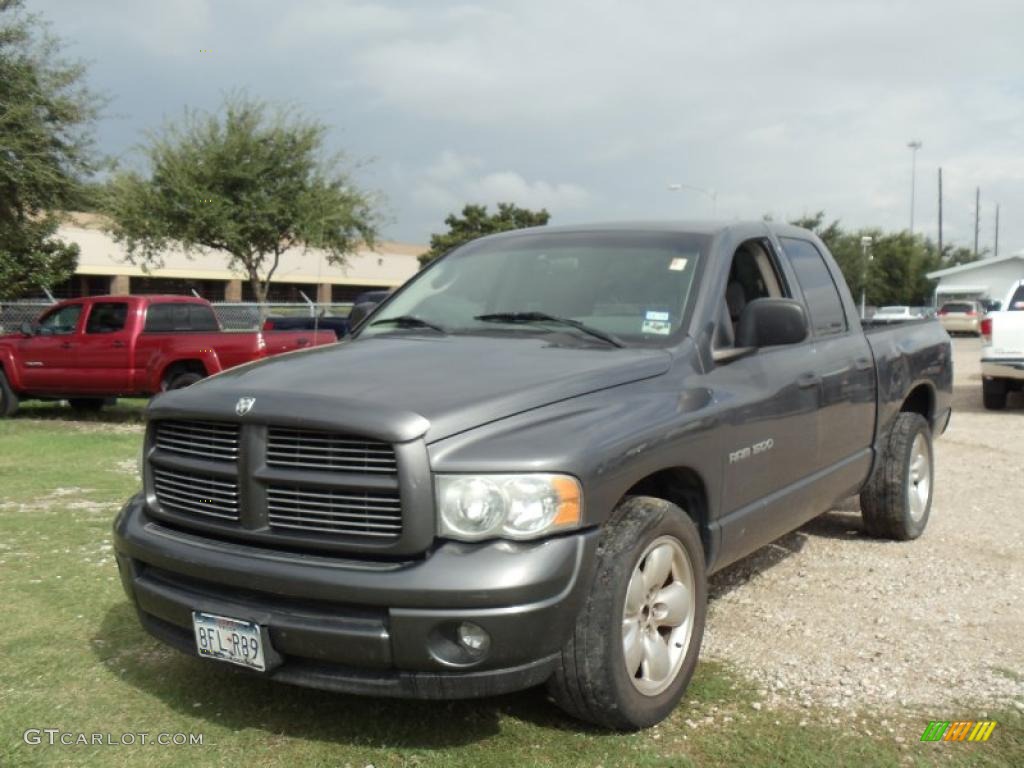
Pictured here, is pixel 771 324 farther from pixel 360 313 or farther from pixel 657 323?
pixel 360 313

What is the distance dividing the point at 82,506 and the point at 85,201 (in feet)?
35.1

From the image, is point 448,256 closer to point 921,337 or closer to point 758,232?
point 758,232

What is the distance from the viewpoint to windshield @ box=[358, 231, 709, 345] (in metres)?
4.22

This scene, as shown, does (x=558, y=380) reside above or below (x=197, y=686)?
above

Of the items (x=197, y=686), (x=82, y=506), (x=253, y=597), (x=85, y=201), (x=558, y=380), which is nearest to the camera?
(x=253, y=597)

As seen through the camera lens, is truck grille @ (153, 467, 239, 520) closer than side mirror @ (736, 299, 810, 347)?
Yes

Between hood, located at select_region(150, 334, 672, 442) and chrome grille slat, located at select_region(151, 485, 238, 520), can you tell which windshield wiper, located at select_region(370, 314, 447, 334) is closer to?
hood, located at select_region(150, 334, 672, 442)

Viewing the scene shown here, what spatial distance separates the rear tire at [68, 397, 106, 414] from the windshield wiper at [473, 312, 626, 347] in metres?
11.9

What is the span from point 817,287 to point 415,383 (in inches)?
112

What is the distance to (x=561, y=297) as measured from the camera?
444cm

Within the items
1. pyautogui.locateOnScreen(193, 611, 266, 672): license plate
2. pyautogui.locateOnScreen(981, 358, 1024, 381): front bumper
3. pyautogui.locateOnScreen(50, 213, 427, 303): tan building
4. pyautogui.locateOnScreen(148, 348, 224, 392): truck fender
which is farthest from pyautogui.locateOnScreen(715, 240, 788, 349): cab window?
pyautogui.locateOnScreen(50, 213, 427, 303): tan building

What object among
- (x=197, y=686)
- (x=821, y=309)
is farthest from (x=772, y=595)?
(x=197, y=686)

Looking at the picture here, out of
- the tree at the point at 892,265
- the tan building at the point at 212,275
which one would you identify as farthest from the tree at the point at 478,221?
the tree at the point at 892,265

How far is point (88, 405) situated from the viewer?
14977 mm
